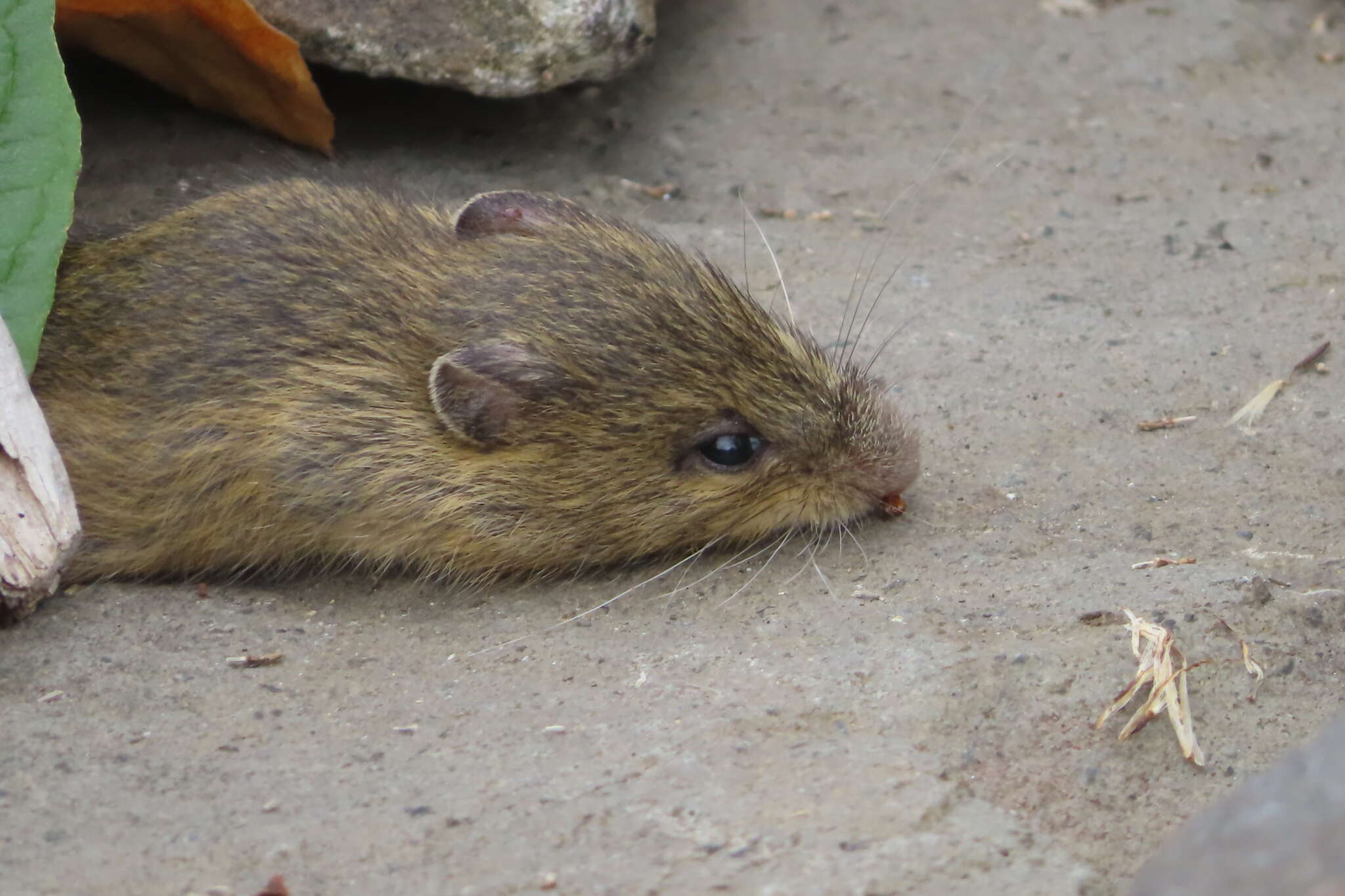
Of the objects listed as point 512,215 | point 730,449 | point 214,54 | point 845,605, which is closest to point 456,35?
point 214,54

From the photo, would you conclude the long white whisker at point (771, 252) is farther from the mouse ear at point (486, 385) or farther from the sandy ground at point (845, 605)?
the mouse ear at point (486, 385)

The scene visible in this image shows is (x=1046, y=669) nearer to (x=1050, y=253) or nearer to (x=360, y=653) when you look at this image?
(x=360, y=653)

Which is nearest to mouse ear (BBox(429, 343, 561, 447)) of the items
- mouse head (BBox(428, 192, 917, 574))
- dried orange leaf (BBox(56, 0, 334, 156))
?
mouse head (BBox(428, 192, 917, 574))

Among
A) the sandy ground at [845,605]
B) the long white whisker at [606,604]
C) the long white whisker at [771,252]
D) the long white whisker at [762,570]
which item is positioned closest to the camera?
the sandy ground at [845,605]

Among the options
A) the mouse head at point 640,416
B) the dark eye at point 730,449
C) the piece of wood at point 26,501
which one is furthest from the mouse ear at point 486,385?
the piece of wood at point 26,501

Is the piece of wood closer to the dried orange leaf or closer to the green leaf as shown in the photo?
the green leaf

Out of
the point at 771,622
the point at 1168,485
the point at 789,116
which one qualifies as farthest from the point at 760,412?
the point at 789,116

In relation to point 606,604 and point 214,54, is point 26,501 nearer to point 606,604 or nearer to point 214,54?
point 606,604
